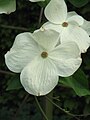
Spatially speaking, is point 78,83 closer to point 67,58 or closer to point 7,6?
point 67,58

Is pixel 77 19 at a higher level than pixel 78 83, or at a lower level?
higher

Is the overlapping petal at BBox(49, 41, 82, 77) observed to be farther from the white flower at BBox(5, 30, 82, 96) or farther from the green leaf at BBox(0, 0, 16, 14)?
the green leaf at BBox(0, 0, 16, 14)

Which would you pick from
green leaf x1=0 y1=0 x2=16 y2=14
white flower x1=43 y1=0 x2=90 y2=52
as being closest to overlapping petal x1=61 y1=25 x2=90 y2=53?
white flower x1=43 y1=0 x2=90 y2=52

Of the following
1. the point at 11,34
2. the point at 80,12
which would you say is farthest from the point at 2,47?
the point at 80,12

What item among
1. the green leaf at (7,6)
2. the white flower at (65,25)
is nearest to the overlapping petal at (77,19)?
the white flower at (65,25)

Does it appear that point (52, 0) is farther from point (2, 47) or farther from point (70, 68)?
point (2, 47)

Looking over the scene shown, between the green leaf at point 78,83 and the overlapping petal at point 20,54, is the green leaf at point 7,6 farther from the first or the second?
the green leaf at point 78,83

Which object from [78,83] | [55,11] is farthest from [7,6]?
[78,83]

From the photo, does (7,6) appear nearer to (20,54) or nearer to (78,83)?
(20,54)
